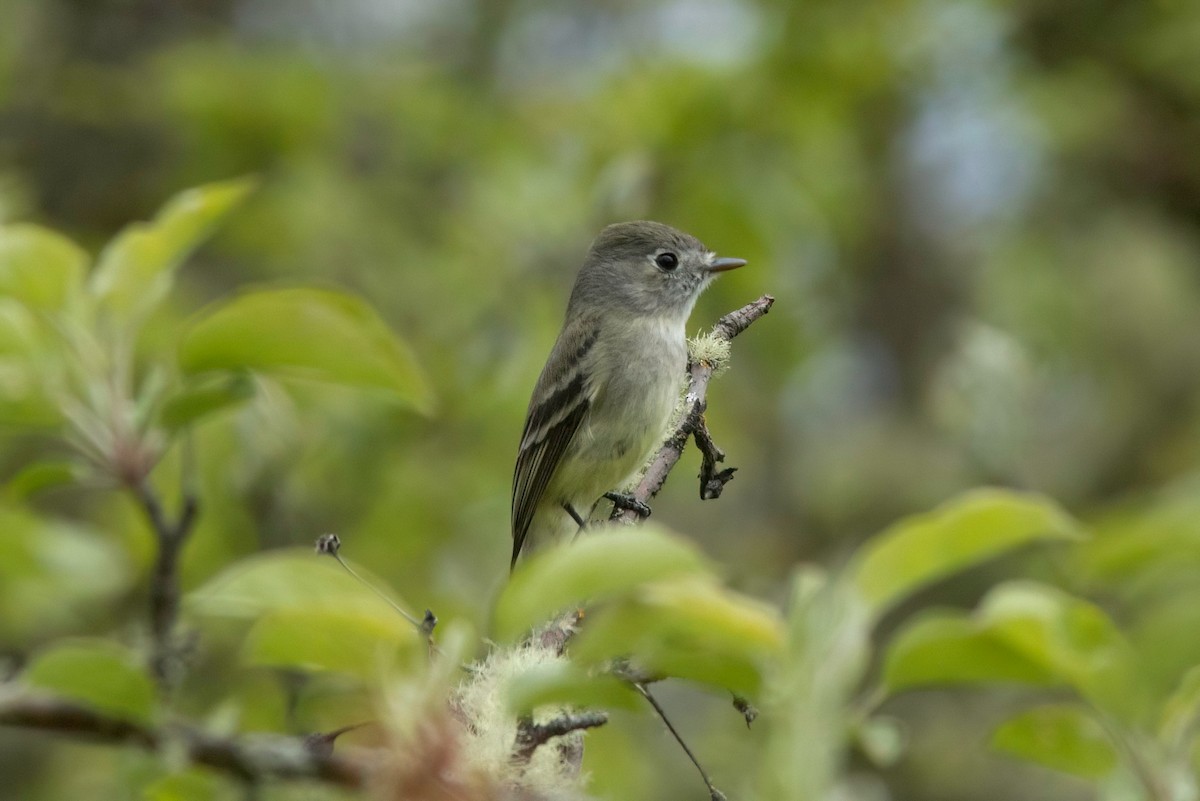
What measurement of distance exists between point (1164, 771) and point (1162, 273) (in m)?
6.62

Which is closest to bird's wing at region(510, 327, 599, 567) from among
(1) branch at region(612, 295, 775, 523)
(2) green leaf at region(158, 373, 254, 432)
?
(1) branch at region(612, 295, 775, 523)

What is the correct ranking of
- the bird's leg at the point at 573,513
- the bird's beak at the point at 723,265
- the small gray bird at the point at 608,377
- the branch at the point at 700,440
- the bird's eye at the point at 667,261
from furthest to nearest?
the bird's eye at the point at 667,261, the bird's beak at the point at 723,265, the bird's leg at the point at 573,513, the small gray bird at the point at 608,377, the branch at the point at 700,440

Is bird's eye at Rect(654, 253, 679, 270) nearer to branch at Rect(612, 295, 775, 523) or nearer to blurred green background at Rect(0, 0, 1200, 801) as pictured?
blurred green background at Rect(0, 0, 1200, 801)

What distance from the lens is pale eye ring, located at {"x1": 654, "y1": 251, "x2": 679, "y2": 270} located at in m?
5.03

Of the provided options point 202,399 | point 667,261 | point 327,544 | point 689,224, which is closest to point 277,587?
point 327,544

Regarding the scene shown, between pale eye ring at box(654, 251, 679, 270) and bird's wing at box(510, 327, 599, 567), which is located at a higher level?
pale eye ring at box(654, 251, 679, 270)

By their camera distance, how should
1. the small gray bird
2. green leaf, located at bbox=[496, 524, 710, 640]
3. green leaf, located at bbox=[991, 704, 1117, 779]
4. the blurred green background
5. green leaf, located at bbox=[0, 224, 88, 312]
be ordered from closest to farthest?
green leaf, located at bbox=[496, 524, 710, 640], green leaf, located at bbox=[991, 704, 1117, 779], green leaf, located at bbox=[0, 224, 88, 312], the small gray bird, the blurred green background

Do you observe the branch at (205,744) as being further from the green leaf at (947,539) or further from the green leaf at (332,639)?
the green leaf at (947,539)

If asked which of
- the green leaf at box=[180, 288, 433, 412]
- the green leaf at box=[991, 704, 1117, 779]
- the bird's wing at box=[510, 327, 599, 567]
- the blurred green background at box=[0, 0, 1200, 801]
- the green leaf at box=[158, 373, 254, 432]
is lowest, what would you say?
the green leaf at box=[991, 704, 1117, 779]

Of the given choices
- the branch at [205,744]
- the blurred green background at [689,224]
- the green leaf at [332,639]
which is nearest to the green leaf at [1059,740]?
the green leaf at [332,639]

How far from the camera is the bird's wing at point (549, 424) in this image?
14.8 feet

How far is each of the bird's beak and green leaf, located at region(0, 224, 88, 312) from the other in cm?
296

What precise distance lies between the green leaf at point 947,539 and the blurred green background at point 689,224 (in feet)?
8.64

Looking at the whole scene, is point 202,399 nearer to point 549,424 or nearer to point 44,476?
point 44,476
